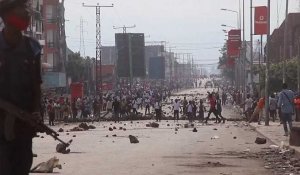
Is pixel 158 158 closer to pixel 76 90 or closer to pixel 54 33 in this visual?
pixel 76 90

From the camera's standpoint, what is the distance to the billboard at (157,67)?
134125 millimetres

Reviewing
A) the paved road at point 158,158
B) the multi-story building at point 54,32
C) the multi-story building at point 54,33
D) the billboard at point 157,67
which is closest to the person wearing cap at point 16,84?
the paved road at point 158,158

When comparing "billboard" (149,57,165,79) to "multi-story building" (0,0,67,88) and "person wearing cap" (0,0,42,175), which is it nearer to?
"multi-story building" (0,0,67,88)

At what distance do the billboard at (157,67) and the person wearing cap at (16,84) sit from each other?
12817cm

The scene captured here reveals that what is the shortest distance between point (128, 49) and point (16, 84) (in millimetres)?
90111

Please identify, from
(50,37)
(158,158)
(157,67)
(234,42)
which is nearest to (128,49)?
(50,37)

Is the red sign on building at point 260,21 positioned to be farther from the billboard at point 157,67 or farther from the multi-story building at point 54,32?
the billboard at point 157,67

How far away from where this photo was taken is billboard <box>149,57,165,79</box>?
134 meters

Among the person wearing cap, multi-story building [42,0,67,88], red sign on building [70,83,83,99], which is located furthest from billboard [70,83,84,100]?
the person wearing cap

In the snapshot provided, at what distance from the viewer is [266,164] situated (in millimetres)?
16359

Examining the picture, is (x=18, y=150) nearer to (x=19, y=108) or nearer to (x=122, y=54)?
(x=19, y=108)

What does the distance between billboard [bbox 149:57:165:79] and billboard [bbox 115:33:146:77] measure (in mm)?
33450

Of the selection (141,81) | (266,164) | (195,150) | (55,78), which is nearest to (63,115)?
(55,78)

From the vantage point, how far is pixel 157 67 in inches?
5300
